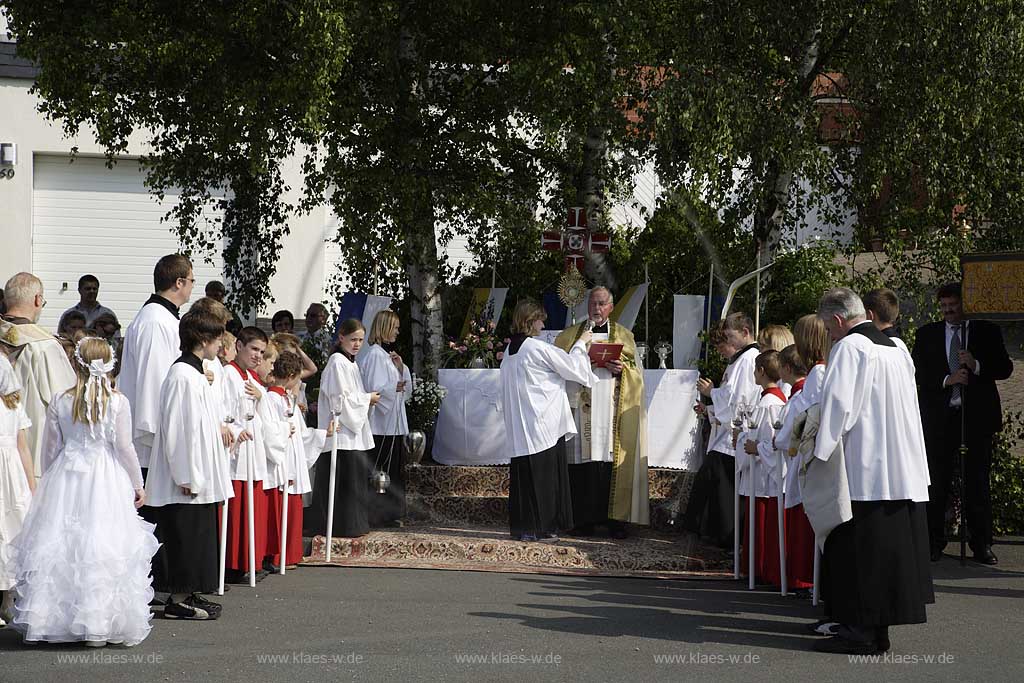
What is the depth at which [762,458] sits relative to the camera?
9281 millimetres

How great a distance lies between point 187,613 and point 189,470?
3.04 ft

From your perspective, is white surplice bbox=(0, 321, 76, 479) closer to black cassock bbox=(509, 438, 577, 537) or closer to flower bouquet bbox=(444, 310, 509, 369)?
black cassock bbox=(509, 438, 577, 537)

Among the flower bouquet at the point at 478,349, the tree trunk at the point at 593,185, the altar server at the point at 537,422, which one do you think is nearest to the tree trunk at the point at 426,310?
the flower bouquet at the point at 478,349

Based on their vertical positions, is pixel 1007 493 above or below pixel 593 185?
below

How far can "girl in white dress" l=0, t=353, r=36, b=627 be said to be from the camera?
746 cm

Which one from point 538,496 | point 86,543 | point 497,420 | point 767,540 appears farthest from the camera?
point 497,420

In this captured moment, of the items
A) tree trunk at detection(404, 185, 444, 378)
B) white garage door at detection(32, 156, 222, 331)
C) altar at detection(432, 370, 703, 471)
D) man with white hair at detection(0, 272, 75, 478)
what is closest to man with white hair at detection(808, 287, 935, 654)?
man with white hair at detection(0, 272, 75, 478)

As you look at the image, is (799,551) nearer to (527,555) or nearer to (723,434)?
(723,434)

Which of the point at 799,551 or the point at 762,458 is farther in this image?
the point at 762,458

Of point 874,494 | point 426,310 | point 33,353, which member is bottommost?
point 874,494

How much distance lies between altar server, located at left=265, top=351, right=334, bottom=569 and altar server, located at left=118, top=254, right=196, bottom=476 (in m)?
1.31

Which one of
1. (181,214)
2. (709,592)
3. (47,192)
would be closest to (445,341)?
(181,214)

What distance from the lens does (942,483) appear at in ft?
34.7

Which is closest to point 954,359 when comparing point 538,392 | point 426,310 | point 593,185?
point 538,392
